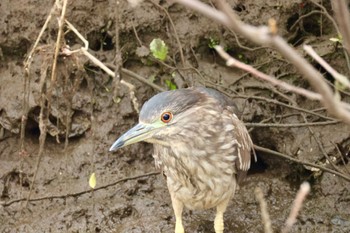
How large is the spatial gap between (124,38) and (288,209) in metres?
1.84

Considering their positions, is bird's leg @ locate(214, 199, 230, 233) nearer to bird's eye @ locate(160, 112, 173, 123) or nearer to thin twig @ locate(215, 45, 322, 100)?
bird's eye @ locate(160, 112, 173, 123)

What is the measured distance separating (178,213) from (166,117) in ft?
3.23

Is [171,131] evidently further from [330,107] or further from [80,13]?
[330,107]

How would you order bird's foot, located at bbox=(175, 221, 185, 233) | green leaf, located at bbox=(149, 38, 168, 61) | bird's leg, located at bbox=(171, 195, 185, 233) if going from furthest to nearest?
green leaf, located at bbox=(149, 38, 168, 61) → bird's foot, located at bbox=(175, 221, 185, 233) → bird's leg, located at bbox=(171, 195, 185, 233)

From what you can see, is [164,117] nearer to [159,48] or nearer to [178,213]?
[178,213]

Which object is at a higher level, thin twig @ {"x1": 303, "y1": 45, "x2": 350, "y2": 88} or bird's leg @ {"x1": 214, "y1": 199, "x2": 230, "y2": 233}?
thin twig @ {"x1": 303, "y1": 45, "x2": 350, "y2": 88}

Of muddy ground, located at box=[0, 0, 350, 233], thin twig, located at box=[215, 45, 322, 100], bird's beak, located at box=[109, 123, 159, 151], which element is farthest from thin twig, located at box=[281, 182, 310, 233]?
muddy ground, located at box=[0, 0, 350, 233]

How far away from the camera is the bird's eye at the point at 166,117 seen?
3.78 metres

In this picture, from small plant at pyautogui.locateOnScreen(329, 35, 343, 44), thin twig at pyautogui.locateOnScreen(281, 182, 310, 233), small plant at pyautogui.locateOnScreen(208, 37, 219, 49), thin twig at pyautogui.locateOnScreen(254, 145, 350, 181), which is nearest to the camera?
thin twig at pyautogui.locateOnScreen(281, 182, 310, 233)

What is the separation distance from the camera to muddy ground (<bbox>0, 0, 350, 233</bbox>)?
5.10 metres

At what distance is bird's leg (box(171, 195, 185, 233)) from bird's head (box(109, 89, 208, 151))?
0.67 m

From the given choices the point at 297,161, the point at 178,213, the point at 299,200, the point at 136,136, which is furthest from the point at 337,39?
the point at 299,200

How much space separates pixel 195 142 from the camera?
4.04 meters

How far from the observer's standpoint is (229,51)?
17.9ft
